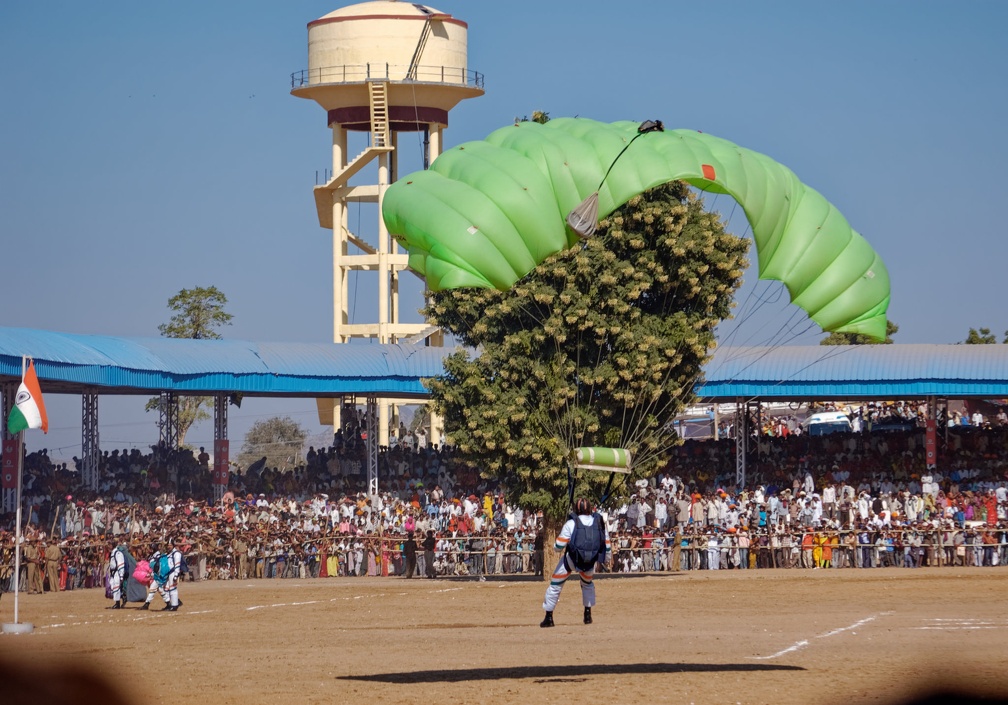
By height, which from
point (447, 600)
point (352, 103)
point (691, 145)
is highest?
point (352, 103)

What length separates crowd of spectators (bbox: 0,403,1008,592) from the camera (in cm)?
3198

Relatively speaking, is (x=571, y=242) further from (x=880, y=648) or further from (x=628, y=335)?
(x=628, y=335)

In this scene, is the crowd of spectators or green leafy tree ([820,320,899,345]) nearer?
the crowd of spectators

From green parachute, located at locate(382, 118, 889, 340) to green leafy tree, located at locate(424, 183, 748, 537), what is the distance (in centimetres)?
1007

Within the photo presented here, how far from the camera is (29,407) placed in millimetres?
21984

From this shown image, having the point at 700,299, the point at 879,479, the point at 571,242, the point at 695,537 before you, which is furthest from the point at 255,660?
the point at 879,479

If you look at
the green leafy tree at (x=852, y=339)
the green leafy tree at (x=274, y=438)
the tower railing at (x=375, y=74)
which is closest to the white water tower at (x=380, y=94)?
the tower railing at (x=375, y=74)

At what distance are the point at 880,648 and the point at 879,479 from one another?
2229cm

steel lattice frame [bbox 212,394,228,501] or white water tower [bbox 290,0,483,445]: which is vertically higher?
white water tower [bbox 290,0,483,445]

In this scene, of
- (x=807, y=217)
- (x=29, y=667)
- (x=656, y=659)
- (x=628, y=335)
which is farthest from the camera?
(x=628, y=335)

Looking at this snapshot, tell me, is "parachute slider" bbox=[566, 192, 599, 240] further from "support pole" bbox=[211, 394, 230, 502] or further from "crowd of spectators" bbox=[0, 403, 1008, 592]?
"support pole" bbox=[211, 394, 230, 502]

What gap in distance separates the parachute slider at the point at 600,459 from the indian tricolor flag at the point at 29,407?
35.6ft

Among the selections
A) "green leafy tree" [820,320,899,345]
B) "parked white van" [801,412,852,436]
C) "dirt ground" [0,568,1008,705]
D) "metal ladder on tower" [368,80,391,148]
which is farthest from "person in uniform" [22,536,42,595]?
"green leafy tree" [820,320,899,345]

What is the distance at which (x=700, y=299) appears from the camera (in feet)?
97.7
